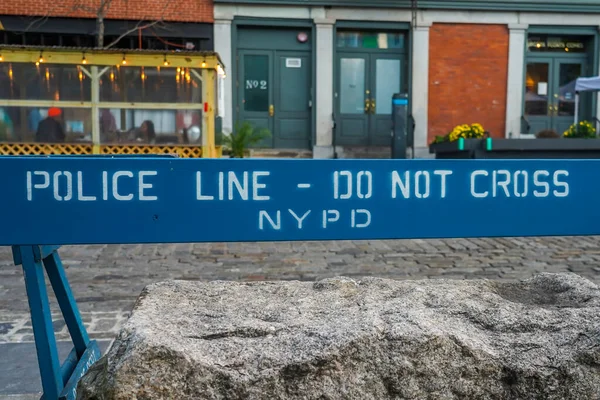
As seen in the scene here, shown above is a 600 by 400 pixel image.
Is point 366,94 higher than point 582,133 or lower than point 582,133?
higher

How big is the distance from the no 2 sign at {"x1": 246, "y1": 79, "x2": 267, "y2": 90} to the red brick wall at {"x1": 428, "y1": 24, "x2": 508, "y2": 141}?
457cm

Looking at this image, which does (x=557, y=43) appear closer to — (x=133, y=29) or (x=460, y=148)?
(x=460, y=148)

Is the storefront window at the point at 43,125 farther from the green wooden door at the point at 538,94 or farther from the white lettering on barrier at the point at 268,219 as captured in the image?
the green wooden door at the point at 538,94

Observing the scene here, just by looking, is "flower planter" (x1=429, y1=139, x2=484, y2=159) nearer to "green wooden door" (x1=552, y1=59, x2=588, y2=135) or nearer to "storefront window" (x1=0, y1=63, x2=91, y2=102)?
"storefront window" (x1=0, y1=63, x2=91, y2=102)

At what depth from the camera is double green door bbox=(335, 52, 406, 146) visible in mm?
19016

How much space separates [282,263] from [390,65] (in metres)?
12.7

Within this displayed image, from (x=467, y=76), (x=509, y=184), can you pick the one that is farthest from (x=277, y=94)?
(x=509, y=184)

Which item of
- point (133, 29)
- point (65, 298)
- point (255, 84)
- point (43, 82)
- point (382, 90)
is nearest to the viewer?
point (65, 298)

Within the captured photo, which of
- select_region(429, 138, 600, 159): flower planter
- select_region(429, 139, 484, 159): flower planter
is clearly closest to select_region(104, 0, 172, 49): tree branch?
select_region(429, 139, 484, 159): flower planter

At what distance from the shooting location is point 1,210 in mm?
2217

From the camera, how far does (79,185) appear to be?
226cm

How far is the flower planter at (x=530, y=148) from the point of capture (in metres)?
12.4

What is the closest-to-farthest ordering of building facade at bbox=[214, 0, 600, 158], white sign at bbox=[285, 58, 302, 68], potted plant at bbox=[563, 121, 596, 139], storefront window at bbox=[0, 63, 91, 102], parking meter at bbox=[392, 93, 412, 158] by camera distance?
storefront window at bbox=[0, 63, 91, 102], potted plant at bbox=[563, 121, 596, 139], parking meter at bbox=[392, 93, 412, 158], building facade at bbox=[214, 0, 600, 158], white sign at bbox=[285, 58, 302, 68]

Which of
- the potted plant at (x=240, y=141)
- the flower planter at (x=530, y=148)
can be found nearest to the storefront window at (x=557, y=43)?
the flower planter at (x=530, y=148)
